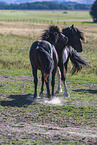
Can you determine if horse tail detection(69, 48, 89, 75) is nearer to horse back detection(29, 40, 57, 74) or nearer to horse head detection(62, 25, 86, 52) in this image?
horse head detection(62, 25, 86, 52)

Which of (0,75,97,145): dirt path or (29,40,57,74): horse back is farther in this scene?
(29,40,57,74): horse back

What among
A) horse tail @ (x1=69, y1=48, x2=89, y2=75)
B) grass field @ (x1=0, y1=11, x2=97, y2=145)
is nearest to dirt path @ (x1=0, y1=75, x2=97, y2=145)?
grass field @ (x1=0, y1=11, x2=97, y2=145)

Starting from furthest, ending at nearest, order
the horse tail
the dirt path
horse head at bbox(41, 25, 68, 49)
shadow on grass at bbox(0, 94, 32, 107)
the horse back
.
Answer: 1. the horse tail
2. horse head at bbox(41, 25, 68, 49)
3. shadow on grass at bbox(0, 94, 32, 107)
4. the horse back
5. the dirt path

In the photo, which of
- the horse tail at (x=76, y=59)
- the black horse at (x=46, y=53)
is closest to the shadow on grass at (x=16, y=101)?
the black horse at (x=46, y=53)

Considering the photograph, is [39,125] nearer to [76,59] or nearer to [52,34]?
[52,34]

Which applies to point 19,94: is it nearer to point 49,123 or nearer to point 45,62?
point 45,62

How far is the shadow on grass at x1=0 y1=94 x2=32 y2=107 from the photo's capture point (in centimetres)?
865

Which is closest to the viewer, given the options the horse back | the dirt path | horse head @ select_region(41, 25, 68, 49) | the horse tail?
the dirt path

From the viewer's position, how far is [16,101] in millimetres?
9047

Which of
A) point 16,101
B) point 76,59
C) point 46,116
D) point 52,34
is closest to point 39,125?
point 46,116

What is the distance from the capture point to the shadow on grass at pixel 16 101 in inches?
340

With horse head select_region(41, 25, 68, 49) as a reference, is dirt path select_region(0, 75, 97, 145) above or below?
below

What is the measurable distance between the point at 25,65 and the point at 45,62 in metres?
8.83

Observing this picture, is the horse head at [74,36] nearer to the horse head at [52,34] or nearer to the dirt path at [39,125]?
the horse head at [52,34]
